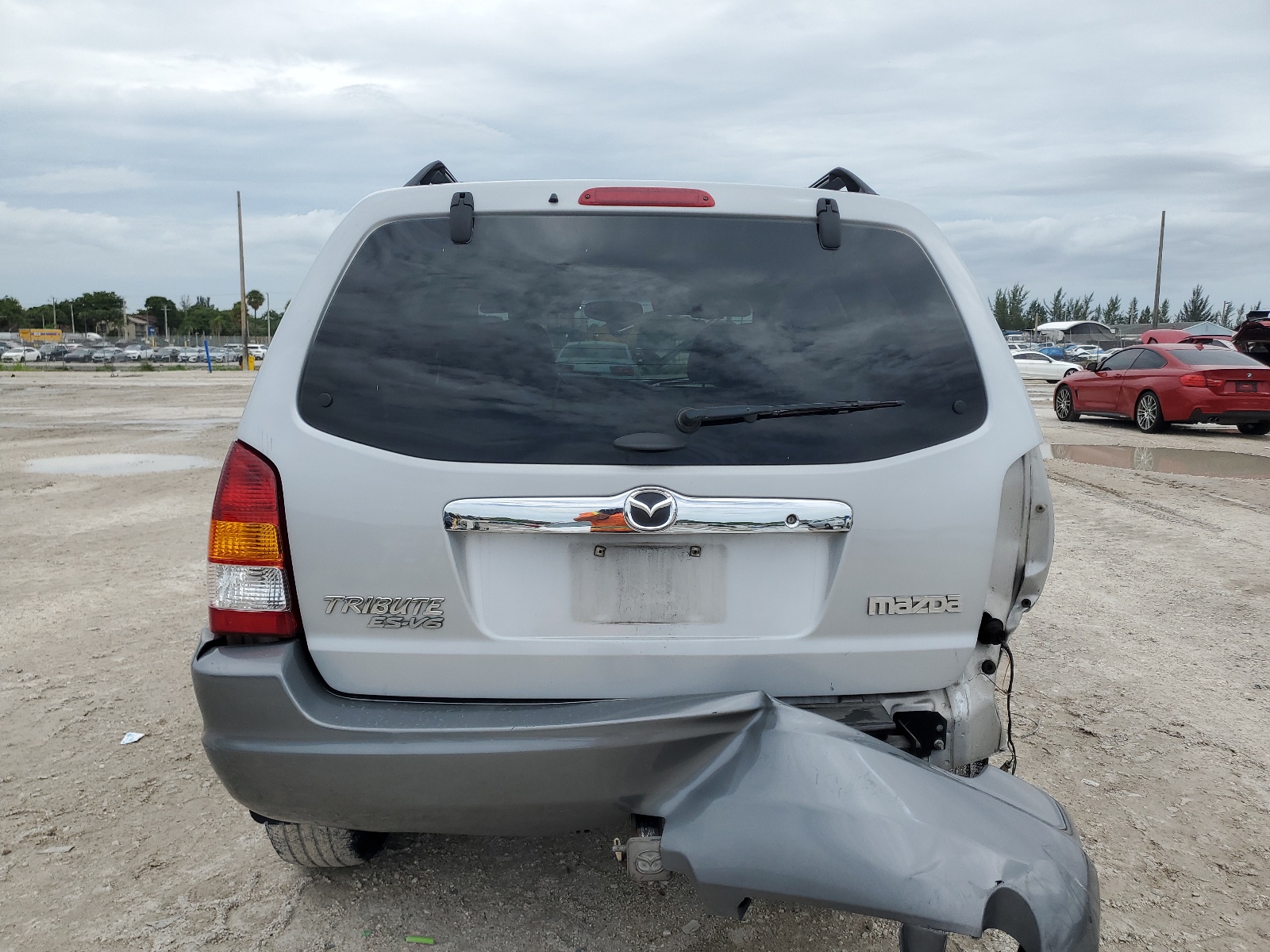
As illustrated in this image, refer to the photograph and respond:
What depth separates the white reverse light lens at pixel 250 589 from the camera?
84.8 inches

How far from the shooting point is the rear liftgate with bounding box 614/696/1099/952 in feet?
5.78

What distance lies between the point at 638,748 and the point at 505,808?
12.5 inches

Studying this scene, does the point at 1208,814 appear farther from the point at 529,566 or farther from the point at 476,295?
the point at 476,295

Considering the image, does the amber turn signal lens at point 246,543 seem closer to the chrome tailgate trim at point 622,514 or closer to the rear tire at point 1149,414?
the chrome tailgate trim at point 622,514

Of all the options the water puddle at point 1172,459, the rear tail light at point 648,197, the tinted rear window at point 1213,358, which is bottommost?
the water puddle at point 1172,459

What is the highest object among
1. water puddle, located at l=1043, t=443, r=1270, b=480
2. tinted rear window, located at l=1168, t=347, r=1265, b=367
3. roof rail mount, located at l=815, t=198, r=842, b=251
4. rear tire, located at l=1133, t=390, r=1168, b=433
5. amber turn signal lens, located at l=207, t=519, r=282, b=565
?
roof rail mount, located at l=815, t=198, r=842, b=251

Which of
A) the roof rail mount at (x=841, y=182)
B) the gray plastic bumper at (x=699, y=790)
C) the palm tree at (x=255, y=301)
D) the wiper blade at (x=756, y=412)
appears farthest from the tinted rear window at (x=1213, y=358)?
the palm tree at (x=255, y=301)

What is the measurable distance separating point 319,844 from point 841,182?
2.65 m

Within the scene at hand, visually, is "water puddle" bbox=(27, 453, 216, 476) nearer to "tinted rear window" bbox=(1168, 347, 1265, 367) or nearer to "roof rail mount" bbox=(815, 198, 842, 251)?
"roof rail mount" bbox=(815, 198, 842, 251)

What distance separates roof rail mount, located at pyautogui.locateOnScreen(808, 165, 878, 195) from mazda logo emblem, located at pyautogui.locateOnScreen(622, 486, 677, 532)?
4.16 ft

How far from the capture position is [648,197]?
2.31m

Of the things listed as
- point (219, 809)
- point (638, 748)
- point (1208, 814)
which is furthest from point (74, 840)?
point (1208, 814)

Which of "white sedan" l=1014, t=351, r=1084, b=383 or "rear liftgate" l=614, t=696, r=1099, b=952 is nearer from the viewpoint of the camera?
"rear liftgate" l=614, t=696, r=1099, b=952

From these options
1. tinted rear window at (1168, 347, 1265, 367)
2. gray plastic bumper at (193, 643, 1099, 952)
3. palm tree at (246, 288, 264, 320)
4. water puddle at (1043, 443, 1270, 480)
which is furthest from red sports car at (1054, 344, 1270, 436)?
palm tree at (246, 288, 264, 320)
